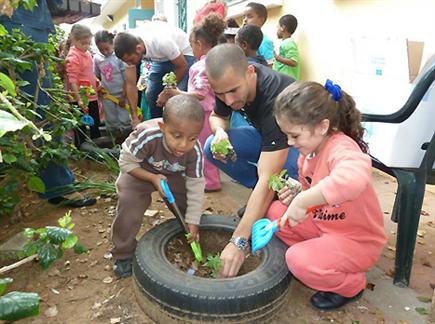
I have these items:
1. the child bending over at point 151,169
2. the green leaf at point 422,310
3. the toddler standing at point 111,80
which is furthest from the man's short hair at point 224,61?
the toddler standing at point 111,80

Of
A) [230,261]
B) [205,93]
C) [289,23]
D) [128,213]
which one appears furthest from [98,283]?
[289,23]

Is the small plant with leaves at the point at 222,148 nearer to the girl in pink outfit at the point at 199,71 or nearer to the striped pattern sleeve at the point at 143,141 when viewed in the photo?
the striped pattern sleeve at the point at 143,141

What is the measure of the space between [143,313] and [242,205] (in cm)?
136

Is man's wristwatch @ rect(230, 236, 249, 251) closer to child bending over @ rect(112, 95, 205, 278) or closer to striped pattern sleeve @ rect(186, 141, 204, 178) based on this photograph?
child bending over @ rect(112, 95, 205, 278)

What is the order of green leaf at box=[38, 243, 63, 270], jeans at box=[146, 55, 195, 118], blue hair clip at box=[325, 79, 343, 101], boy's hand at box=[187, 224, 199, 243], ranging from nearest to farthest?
1. green leaf at box=[38, 243, 63, 270]
2. blue hair clip at box=[325, 79, 343, 101]
3. boy's hand at box=[187, 224, 199, 243]
4. jeans at box=[146, 55, 195, 118]

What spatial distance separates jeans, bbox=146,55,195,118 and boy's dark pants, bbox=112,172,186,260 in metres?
1.77

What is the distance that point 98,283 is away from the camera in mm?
1938

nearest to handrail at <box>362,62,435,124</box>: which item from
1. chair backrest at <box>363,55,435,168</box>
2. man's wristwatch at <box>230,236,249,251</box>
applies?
chair backrest at <box>363,55,435,168</box>

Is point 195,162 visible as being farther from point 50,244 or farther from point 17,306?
point 17,306

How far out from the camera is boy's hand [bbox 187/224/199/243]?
188 cm

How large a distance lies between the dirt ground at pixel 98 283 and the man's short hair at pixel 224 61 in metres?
1.10

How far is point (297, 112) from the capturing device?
1557mm

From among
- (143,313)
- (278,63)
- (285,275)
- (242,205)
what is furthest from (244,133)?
(278,63)

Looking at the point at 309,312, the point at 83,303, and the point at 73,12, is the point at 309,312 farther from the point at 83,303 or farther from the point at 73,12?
the point at 73,12
